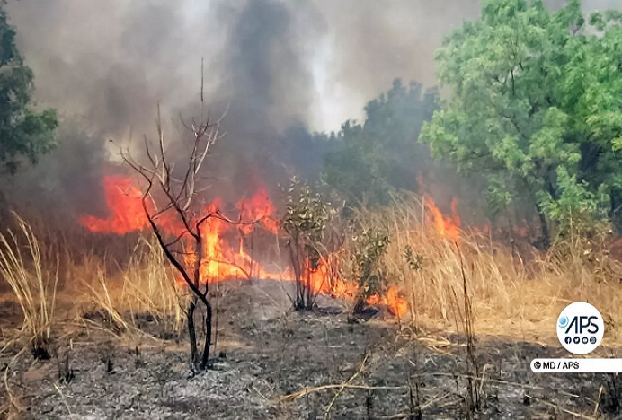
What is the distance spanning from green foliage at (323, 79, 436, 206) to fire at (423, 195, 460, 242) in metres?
0.21

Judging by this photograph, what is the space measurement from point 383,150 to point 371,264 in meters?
0.91

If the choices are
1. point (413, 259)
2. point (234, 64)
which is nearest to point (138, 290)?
point (234, 64)

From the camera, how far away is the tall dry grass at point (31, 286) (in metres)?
3.74

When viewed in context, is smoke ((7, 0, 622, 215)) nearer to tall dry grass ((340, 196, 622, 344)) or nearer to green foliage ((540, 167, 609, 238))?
tall dry grass ((340, 196, 622, 344))

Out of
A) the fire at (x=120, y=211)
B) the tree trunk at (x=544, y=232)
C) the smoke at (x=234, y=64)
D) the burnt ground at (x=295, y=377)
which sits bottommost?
the burnt ground at (x=295, y=377)

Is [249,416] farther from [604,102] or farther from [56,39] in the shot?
[604,102]

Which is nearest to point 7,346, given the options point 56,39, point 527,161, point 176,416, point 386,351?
point 176,416

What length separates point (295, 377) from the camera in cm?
353

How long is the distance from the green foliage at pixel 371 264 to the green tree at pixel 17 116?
2.49m

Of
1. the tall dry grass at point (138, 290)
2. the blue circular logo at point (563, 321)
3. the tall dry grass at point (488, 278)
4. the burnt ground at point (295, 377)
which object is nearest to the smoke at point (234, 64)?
the tall dry grass at point (138, 290)

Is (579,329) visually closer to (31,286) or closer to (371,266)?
(371,266)

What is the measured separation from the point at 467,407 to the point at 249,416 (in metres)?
1.16

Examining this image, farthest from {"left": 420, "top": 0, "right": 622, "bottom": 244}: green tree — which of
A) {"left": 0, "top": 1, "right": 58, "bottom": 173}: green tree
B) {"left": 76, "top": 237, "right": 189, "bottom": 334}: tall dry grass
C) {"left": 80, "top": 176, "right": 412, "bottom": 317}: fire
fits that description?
{"left": 0, "top": 1, "right": 58, "bottom": 173}: green tree

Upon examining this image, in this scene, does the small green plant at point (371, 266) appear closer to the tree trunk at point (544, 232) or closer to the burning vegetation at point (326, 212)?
the burning vegetation at point (326, 212)
